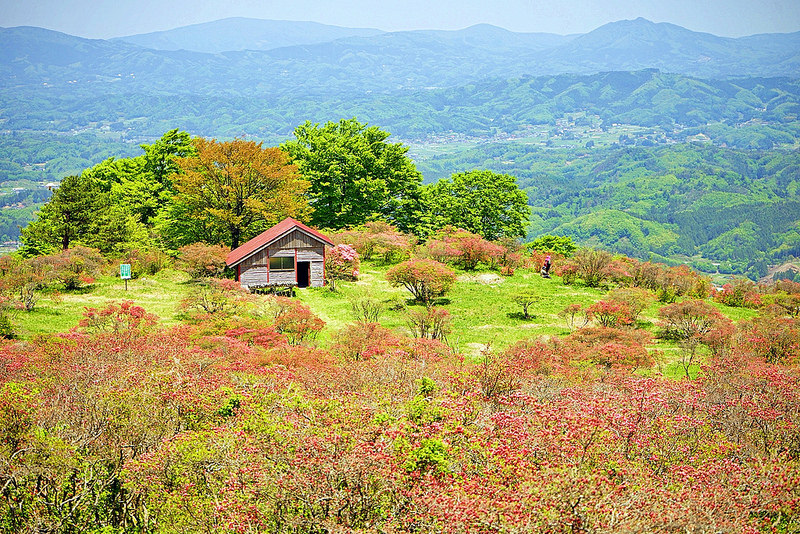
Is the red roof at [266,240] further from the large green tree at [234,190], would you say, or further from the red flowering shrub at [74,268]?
the red flowering shrub at [74,268]

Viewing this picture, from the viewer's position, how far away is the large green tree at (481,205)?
45.4 m

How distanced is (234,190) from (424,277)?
1223 centimetres

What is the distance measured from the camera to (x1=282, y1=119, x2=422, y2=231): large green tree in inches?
1638

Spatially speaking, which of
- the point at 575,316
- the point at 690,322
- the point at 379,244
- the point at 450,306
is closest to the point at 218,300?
the point at 450,306

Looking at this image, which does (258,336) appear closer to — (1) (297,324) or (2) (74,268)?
(1) (297,324)

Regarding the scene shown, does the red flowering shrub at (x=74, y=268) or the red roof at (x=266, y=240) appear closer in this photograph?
the red flowering shrub at (x=74, y=268)

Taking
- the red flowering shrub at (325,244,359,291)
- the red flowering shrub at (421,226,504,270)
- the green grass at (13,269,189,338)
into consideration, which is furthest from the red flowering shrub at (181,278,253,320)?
the red flowering shrub at (421,226,504,270)

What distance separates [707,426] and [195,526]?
26.4ft

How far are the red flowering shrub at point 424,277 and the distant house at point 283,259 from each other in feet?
12.7

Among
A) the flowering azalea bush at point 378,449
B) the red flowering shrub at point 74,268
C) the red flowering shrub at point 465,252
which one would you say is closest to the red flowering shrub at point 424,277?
the red flowering shrub at point 465,252

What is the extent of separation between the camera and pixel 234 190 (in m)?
32.0

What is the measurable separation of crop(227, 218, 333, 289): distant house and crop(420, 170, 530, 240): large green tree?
17514 mm

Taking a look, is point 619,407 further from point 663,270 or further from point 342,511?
point 663,270

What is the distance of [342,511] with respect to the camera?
737cm
